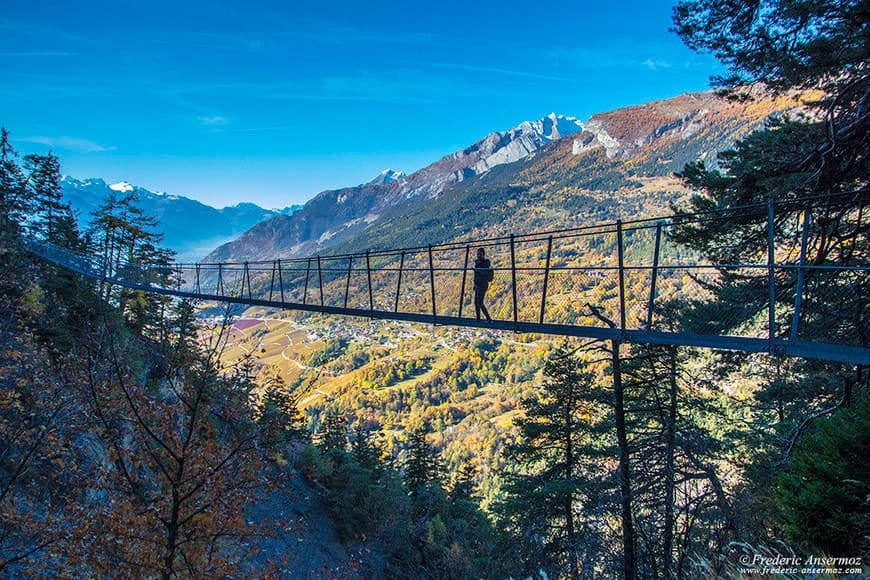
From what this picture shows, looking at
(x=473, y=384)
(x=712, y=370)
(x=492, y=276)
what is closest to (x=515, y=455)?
(x=712, y=370)

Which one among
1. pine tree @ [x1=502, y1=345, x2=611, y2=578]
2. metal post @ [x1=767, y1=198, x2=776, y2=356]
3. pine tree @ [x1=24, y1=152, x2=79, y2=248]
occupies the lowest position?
pine tree @ [x1=502, y1=345, x2=611, y2=578]

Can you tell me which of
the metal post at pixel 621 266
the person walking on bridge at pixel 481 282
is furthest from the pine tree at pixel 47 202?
the metal post at pixel 621 266

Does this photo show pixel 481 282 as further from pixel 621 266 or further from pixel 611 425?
pixel 611 425

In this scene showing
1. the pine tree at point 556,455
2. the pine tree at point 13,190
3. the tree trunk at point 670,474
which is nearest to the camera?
the tree trunk at point 670,474

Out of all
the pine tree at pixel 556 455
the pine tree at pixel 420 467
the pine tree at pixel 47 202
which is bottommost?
the pine tree at pixel 420 467

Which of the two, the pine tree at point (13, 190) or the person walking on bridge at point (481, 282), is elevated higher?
the pine tree at point (13, 190)

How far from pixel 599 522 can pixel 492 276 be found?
19.2 ft

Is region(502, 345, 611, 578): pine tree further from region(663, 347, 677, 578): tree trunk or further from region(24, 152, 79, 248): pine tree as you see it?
region(24, 152, 79, 248): pine tree

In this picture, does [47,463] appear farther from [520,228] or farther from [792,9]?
[520,228]

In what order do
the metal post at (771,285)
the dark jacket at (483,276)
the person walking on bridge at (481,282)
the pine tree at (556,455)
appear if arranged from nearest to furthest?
the metal post at (771,285) < the person walking on bridge at (481,282) < the dark jacket at (483,276) < the pine tree at (556,455)

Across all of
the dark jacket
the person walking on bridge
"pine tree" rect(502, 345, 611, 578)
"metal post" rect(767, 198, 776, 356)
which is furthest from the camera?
"pine tree" rect(502, 345, 611, 578)

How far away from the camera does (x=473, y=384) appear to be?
93.2m

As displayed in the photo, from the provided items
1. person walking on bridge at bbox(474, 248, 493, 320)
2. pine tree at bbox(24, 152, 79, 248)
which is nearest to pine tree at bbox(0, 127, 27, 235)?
pine tree at bbox(24, 152, 79, 248)

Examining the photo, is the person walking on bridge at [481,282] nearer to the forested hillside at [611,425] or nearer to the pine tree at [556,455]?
the forested hillside at [611,425]
